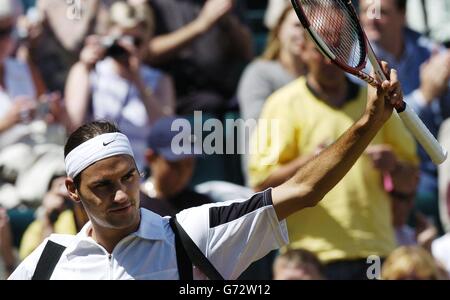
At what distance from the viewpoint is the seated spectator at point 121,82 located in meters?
6.81

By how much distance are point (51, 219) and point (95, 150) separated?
2.57 metres

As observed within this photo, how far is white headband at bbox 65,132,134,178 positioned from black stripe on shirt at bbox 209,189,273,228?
325 millimetres

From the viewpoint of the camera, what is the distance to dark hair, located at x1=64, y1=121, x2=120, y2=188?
3.99 m

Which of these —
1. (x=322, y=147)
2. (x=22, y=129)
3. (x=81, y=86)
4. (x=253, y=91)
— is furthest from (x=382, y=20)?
(x=22, y=129)

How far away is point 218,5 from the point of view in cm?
702

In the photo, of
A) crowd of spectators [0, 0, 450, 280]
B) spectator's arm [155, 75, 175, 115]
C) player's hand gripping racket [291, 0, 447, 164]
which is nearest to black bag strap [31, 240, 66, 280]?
player's hand gripping racket [291, 0, 447, 164]

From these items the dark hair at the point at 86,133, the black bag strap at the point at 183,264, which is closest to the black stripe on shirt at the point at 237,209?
the black bag strap at the point at 183,264

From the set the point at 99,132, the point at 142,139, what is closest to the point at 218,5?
the point at 142,139

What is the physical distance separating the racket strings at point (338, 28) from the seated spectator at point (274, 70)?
2189 millimetres

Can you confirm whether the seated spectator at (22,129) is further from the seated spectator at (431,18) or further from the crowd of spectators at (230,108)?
the seated spectator at (431,18)

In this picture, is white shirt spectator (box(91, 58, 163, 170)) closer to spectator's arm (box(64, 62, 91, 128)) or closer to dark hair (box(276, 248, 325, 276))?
spectator's arm (box(64, 62, 91, 128))

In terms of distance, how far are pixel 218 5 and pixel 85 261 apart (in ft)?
10.8

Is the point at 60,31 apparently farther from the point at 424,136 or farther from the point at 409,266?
the point at 424,136

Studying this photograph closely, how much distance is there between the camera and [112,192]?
3.85 metres
